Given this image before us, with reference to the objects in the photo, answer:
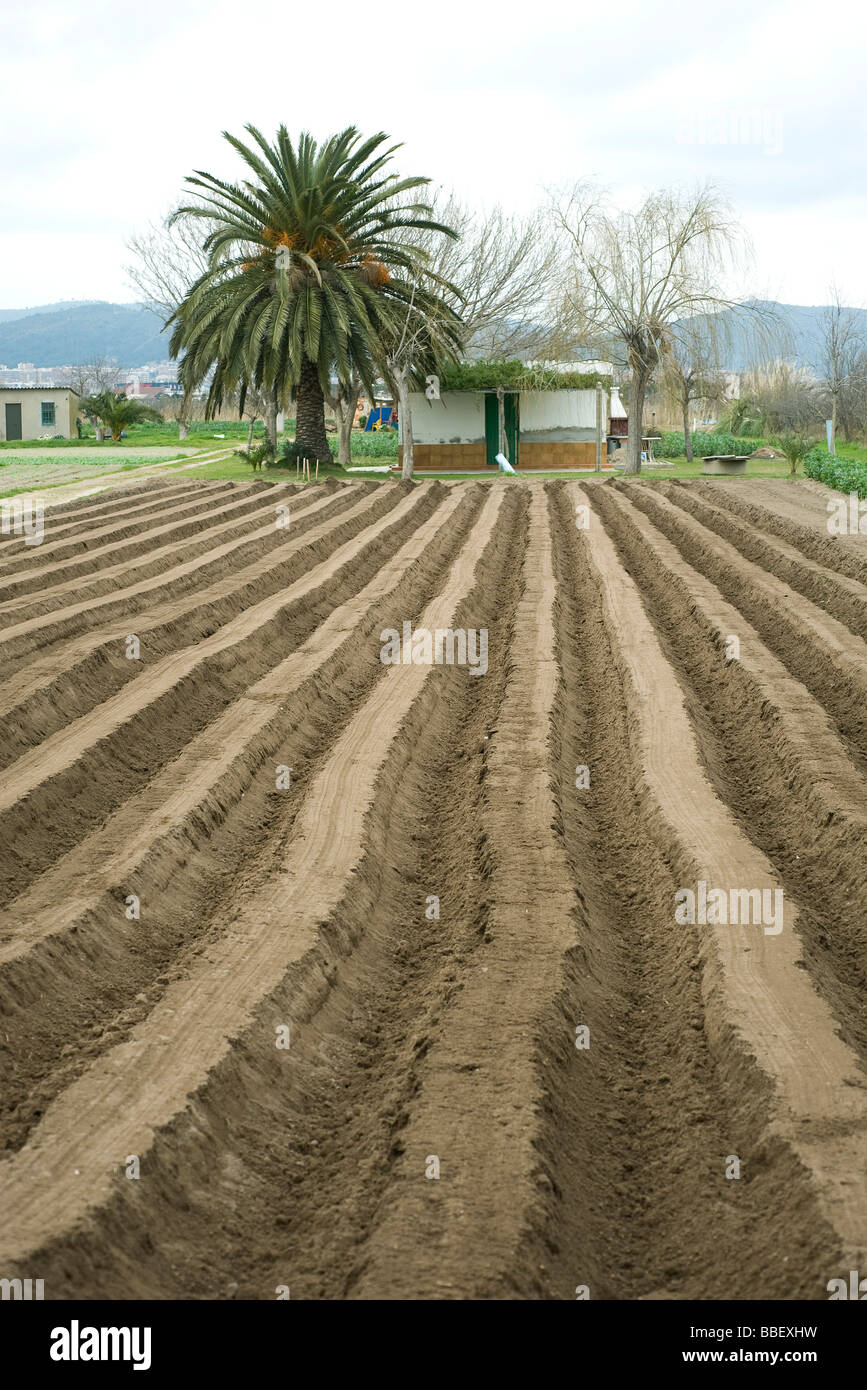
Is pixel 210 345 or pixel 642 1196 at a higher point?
pixel 210 345

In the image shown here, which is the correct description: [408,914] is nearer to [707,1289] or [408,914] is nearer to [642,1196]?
[642,1196]

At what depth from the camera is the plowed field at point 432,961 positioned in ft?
10.8

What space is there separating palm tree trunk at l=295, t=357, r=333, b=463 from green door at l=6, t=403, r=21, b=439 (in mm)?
28145

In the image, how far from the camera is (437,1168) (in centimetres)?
348

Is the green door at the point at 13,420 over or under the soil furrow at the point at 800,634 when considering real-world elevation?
over

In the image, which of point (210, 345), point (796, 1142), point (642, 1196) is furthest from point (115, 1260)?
point (210, 345)

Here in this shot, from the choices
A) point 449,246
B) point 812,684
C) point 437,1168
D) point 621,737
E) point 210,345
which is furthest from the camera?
point 449,246

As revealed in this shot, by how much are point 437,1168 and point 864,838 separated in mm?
3228

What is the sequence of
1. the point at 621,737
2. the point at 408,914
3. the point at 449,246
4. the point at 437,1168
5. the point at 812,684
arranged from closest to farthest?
1. the point at 437,1168
2. the point at 408,914
3. the point at 621,737
4. the point at 812,684
5. the point at 449,246

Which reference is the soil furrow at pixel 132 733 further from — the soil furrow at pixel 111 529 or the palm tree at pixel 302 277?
the palm tree at pixel 302 277

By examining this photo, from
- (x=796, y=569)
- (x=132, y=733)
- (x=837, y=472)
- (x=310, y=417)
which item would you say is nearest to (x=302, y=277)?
(x=310, y=417)

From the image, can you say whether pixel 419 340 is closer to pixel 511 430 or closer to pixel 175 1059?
pixel 511 430

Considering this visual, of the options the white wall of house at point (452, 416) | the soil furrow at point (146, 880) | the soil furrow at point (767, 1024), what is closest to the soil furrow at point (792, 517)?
the soil furrow at point (146, 880)

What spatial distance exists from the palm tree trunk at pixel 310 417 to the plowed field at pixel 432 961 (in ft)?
54.0
